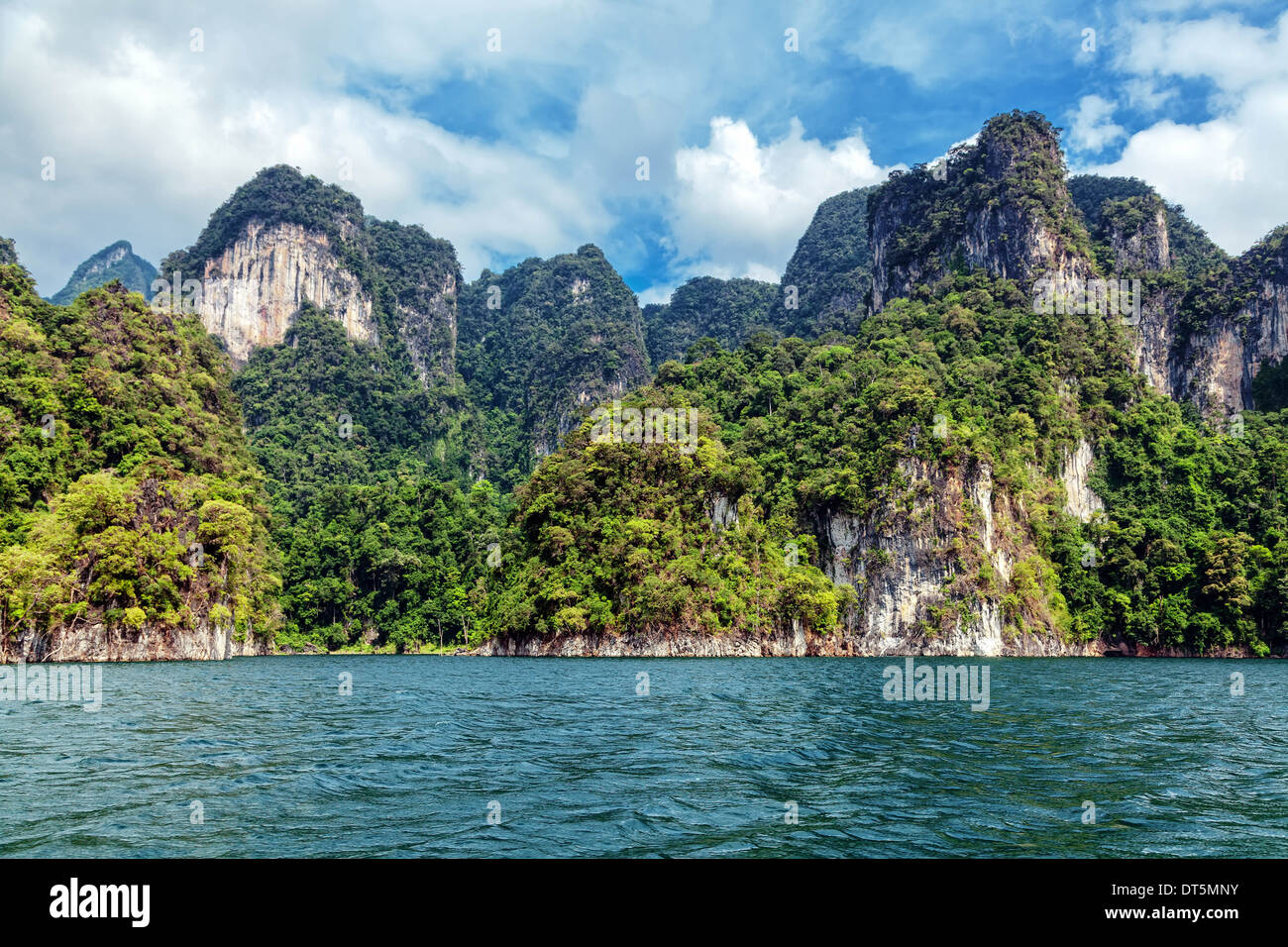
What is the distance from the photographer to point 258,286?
14688 centimetres

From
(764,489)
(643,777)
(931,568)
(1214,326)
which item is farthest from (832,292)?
(643,777)

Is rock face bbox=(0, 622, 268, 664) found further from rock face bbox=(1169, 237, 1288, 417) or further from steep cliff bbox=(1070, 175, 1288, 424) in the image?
rock face bbox=(1169, 237, 1288, 417)

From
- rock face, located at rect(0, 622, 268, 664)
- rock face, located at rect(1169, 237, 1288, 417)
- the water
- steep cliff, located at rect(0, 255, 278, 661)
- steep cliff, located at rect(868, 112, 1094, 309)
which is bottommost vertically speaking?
rock face, located at rect(0, 622, 268, 664)

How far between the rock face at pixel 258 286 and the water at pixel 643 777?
134m

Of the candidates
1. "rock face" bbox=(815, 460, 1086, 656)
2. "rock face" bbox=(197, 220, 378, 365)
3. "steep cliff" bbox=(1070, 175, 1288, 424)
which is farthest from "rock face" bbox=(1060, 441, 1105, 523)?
"rock face" bbox=(197, 220, 378, 365)

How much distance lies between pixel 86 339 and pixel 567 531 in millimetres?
39617

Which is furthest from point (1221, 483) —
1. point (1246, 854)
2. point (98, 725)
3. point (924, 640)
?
point (98, 725)

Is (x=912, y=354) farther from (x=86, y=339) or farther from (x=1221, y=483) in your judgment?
(x=86, y=339)

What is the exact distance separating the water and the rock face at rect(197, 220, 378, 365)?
134477 mm

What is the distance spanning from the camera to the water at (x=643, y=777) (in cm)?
998

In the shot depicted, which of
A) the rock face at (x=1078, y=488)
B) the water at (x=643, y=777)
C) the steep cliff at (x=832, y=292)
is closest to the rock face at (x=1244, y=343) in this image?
the rock face at (x=1078, y=488)

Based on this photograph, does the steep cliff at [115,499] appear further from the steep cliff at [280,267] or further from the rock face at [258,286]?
the rock face at [258,286]

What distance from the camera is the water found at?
9.98 meters

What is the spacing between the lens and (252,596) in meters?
61.6
